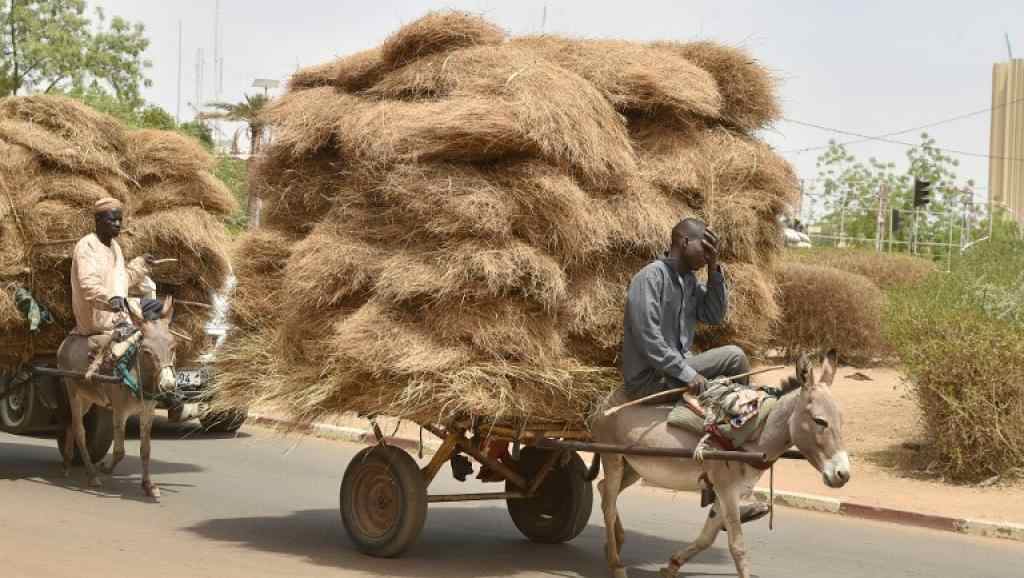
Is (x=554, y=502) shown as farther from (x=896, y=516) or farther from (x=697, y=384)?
(x=896, y=516)

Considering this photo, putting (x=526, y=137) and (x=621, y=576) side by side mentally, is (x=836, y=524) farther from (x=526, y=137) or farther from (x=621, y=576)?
(x=526, y=137)

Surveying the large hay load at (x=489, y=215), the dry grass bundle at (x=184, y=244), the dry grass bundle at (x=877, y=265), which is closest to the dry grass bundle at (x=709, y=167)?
the large hay load at (x=489, y=215)

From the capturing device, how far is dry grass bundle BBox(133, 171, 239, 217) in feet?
41.3

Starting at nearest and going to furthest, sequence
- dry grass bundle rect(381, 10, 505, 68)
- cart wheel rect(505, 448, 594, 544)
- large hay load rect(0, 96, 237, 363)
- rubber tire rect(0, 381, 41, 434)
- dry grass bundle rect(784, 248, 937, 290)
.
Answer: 1. dry grass bundle rect(381, 10, 505, 68)
2. cart wheel rect(505, 448, 594, 544)
3. large hay load rect(0, 96, 237, 363)
4. rubber tire rect(0, 381, 41, 434)
5. dry grass bundle rect(784, 248, 937, 290)

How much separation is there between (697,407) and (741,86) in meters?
2.81

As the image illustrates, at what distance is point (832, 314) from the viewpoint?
2395 centimetres

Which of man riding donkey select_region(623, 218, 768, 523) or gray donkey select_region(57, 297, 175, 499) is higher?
man riding donkey select_region(623, 218, 768, 523)

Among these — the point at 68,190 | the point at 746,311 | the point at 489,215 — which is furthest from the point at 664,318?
the point at 68,190

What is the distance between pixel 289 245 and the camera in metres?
9.43

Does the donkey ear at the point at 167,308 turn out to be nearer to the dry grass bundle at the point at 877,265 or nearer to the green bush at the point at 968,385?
the green bush at the point at 968,385

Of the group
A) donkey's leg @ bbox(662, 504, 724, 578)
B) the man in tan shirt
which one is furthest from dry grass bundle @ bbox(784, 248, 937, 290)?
donkey's leg @ bbox(662, 504, 724, 578)

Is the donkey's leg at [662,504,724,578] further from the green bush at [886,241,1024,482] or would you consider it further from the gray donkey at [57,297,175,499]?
the green bush at [886,241,1024,482]

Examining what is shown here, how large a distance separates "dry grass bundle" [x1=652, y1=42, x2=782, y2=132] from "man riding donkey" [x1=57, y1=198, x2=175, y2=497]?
5.05 metres

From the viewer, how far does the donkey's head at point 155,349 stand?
37.3ft
